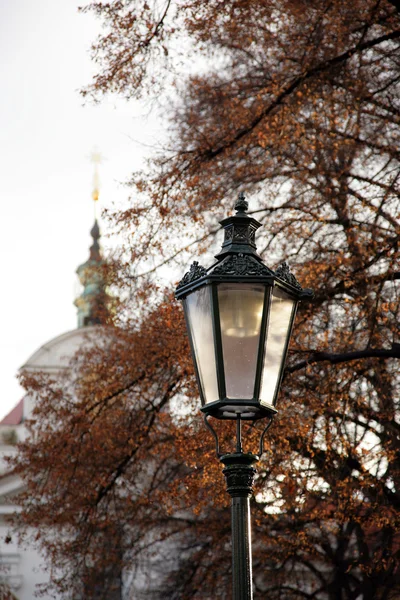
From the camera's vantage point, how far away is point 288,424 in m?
11.2

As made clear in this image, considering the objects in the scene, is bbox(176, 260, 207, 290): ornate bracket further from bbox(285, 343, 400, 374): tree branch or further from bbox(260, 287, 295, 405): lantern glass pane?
bbox(285, 343, 400, 374): tree branch

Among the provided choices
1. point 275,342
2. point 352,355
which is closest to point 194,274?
point 275,342

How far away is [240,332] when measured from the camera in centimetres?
475

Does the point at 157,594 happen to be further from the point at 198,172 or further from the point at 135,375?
the point at 198,172

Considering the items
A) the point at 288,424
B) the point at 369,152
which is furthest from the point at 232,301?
the point at 369,152

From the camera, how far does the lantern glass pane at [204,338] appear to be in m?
4.77

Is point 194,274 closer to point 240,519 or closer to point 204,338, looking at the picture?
point 204,338

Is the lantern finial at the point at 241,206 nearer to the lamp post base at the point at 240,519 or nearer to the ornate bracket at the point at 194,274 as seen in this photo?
the ornate bracket at the point at 194,274

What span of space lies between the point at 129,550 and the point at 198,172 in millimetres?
9060

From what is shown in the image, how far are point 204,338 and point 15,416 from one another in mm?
38620

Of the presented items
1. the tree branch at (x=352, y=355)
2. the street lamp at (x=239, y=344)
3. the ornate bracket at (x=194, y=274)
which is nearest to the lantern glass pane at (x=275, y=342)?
the street lamp at (x=239, y=344)

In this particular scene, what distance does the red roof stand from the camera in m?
41.4

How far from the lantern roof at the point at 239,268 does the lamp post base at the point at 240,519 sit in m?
0.81

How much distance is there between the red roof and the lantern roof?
36.2 meters
